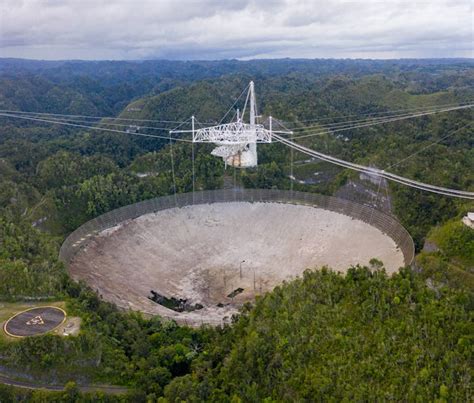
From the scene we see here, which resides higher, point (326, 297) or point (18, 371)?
point (326, 297)

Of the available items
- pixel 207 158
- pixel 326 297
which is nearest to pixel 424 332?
pixel 326 297

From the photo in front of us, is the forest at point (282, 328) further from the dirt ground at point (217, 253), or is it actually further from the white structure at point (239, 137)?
the white structure at point (239, 137)

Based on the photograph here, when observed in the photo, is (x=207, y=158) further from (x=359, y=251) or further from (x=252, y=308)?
(x=252, y=308)

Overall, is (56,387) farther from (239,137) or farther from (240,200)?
(239,137)

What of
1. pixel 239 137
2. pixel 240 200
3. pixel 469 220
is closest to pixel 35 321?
pixel 240 200

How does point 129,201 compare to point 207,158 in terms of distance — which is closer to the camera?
point 129,201

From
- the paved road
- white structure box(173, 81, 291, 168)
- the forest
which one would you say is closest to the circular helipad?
the forest

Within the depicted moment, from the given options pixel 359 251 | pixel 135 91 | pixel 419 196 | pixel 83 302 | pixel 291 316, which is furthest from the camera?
pixel 135 91
